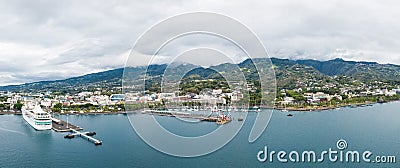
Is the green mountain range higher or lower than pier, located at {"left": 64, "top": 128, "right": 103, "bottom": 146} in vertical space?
higher

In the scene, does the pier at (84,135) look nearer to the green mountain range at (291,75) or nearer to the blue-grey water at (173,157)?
the blue-grey water at (173,157)

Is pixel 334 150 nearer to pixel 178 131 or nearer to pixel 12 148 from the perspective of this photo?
pixel 178 131

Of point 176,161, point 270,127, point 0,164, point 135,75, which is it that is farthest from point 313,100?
point 135,75

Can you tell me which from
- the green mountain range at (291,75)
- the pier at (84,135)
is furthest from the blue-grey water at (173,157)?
the green mountain range at (291,75)

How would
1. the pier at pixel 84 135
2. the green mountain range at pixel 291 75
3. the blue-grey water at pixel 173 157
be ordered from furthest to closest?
the green mountain range at pixel 291 75 < the pier at pixel 84 135 < the blue-grey water at pixel 173 157

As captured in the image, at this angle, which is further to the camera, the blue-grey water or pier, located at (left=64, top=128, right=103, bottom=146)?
pier, located at (left=64, top=128, right=103, bottom=146)

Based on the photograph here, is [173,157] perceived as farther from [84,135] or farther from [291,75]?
[291,75]

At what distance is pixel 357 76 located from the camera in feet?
104

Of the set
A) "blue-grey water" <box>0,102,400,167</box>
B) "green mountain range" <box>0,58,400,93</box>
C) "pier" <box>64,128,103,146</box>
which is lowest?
"blue-grey water" <box>0,102,400,167</box>

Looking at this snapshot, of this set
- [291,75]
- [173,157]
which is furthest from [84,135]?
[291,75]

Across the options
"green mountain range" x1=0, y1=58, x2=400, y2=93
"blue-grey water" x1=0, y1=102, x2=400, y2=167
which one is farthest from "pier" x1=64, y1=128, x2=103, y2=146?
"green mountain range" x1=0, y1=58, x2=400, y2=93

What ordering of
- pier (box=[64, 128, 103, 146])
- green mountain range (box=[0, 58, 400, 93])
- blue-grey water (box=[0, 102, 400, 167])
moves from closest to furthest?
blue-grey water (box=[0, 102, 400, 167]) → pier (box=[64, 128, 103, 146]) → green mountain range (box=[0, 58, 400, 93])

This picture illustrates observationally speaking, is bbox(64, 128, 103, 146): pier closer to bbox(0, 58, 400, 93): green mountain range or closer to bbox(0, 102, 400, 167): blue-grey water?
bbox(0, 102, 400, 167): blue-grey water

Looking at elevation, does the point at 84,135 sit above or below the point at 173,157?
above
